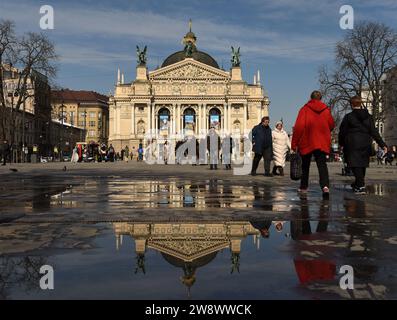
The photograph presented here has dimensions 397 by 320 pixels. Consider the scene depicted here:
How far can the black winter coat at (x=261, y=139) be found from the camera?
58.8 feet

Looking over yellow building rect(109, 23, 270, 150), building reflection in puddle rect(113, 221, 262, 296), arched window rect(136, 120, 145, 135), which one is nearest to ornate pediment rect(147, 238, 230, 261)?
building reflection in puddle rect(113, 221, 262, 296)

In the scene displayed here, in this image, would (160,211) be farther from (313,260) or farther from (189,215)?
(313,260)

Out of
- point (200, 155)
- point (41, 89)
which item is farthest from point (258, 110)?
point (200, 155)

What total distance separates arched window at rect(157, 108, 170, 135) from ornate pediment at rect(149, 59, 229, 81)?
6.69 m

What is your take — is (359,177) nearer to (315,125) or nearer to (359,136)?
(359,136)

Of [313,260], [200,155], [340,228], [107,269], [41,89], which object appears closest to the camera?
[107,269]

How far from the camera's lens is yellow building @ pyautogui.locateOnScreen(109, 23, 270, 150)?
344ft

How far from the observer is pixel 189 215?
6.66 meters

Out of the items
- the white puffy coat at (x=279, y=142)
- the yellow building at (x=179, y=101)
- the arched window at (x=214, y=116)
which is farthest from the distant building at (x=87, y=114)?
the white puffy coat at (x=279, y=142)

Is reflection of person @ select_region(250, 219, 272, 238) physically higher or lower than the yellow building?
lower

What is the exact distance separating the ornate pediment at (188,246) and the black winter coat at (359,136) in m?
6.38

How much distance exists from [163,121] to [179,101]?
17.4ft

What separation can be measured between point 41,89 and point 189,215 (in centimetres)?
4853

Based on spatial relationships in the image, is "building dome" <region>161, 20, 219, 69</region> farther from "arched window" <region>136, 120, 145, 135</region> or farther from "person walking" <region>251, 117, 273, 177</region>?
"person walking" <region>251, 117, 273, 177</region>
